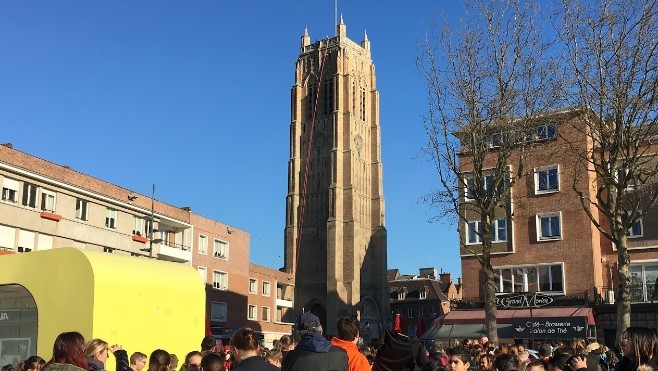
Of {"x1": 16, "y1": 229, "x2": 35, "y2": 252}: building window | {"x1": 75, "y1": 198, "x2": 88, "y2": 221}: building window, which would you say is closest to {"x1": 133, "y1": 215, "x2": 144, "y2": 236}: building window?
{"x1": 75, "y1": 198, "x2": 88, "y2": 221}: building window

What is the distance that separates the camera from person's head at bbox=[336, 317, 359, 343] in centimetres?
825

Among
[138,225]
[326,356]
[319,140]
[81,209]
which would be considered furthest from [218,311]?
[326,356]

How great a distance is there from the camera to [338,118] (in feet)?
327

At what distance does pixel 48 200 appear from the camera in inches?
1645

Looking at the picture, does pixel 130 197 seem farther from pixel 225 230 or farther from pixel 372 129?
pixel 372 129

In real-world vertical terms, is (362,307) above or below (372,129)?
below

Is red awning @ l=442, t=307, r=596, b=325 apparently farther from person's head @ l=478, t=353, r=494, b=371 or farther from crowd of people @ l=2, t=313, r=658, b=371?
person's head @ l=478, t=353, r=494, b=371

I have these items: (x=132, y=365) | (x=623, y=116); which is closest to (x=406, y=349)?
(x=132, y=365)

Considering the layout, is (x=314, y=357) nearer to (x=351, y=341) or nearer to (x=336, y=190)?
(x=351, y=341)

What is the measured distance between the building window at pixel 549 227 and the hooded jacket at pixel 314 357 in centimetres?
3349

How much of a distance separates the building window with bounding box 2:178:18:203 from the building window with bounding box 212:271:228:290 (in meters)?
22.4

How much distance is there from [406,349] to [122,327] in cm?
696

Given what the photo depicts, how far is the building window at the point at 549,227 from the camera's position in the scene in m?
38.4

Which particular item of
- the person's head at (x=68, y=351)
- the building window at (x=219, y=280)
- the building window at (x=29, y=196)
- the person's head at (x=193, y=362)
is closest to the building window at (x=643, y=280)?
the person's head at (x=193, y=362)
